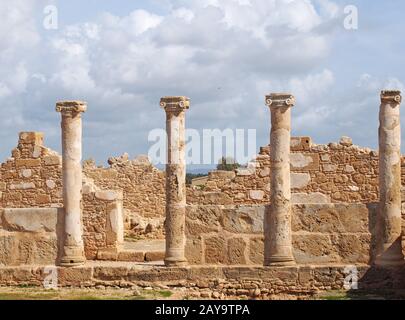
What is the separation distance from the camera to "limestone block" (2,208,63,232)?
16.4 meters

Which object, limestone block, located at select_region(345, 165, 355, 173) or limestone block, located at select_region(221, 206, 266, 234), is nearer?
limestone block, located at select_region(221, 206, 266, 234)

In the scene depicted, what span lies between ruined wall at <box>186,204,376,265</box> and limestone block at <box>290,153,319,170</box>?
6.47 metres

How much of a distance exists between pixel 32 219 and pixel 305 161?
8366mm

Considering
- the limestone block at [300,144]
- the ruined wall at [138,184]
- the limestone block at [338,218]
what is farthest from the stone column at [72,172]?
the ruined wall at [138,184]

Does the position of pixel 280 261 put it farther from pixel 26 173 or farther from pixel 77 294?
pixel 26 173

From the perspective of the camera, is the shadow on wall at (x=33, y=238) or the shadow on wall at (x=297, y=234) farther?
the shadow on wall at (x=33, y=238)

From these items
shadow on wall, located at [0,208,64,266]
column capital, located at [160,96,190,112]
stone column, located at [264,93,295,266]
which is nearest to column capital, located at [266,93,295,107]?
stone column, located at [264,93,295,266]

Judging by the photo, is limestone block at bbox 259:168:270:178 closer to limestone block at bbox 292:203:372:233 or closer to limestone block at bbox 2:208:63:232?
limestone block at bbox 292:203:372:233

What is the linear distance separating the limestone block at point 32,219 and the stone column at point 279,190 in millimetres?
3966

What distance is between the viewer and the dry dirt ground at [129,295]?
1463 cm

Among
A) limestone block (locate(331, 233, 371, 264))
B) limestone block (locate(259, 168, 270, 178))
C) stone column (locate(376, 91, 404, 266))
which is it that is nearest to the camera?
stone column (locate(376, 91, 404, 266))

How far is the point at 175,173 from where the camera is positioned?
16156 mm

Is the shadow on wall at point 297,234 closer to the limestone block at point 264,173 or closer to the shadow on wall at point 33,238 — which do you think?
the shadow on wall at point 33,238
